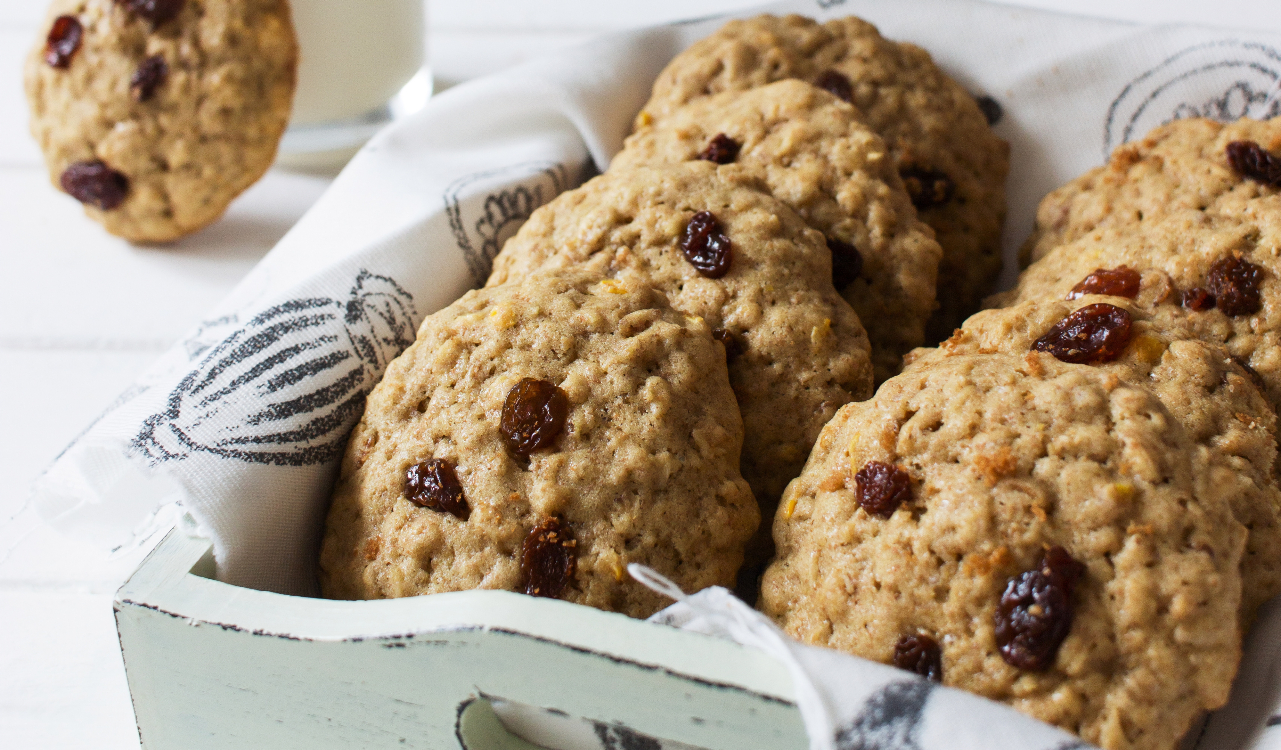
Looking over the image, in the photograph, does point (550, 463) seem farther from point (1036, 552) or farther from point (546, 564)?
point (1036, 552)

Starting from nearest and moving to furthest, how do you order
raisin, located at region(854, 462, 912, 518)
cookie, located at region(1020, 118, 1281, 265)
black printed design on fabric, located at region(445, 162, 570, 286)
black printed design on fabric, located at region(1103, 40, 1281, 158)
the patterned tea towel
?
the patterned tea towel
raisin, located at region(854, 462, 912, 518)
cookie, located at region(1020, 118, 1281, 265)
black printed design on fabric, located at region(445, 162, 570, 286)
black printed design on fabric, located at region(1103, 40, 1281, 158)

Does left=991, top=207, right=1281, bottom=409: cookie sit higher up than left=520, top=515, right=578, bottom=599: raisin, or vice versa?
left=991, top=207, right=1281, bottom=409: cookie

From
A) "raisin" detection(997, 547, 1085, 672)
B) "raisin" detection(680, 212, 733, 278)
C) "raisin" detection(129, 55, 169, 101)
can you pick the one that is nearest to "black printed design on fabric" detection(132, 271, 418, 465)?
"raisin" detection(680, 212, 733, 278)

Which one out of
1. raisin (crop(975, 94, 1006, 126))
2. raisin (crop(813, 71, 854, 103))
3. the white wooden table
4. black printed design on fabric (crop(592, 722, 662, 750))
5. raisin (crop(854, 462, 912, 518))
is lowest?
the white wooden table

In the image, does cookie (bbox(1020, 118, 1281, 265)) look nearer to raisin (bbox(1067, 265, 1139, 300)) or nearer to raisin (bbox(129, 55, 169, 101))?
raisin (bbox(1067, 265, 1139, 300))

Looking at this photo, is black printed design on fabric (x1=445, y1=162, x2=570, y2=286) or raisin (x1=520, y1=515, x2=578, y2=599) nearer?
raisin (x1=520, y1=515, x2=578, y2=599)

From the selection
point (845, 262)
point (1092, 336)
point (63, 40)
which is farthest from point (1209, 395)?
point (63, 40)

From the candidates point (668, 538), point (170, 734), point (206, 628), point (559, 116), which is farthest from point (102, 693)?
point (559, 116)

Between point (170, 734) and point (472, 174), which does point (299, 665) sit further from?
point (472, 174)
